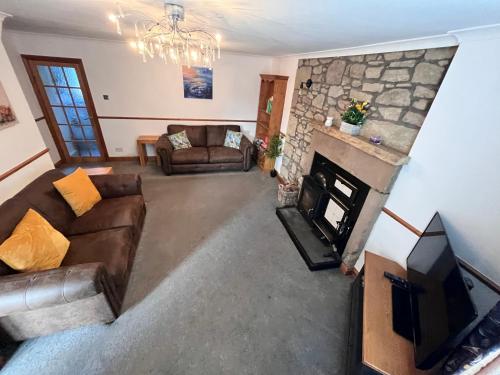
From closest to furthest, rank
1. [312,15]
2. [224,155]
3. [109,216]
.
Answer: [312,15] < [109,216] < [224,155]

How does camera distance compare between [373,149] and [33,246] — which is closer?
[33,246]

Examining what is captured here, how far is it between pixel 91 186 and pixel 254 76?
3.65 metres

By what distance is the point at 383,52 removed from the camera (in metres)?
1.86

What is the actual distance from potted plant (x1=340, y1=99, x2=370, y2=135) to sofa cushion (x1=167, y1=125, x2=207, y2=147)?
2.95 metres

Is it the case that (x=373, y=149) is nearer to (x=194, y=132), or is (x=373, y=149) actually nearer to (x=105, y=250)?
(x=105, y=250)

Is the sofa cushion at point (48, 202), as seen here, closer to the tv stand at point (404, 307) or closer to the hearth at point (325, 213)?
the hearth at point (325, 213)

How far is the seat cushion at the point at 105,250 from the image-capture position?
1.60 metres

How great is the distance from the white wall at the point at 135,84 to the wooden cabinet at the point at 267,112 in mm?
186

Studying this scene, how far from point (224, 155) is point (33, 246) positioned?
9.87 ft

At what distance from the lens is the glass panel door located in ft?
11.4

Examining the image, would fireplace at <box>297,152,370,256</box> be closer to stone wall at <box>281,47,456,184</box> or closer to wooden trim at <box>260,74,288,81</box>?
stone wall at <box>281,47,456,184</box>

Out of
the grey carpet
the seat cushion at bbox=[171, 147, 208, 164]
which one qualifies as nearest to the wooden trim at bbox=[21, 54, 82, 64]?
the seat cushion at bbox=[171, 147, 208, 164]

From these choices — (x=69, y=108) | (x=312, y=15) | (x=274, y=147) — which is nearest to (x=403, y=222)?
(x=312, y=15)

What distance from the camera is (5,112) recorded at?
185cm
